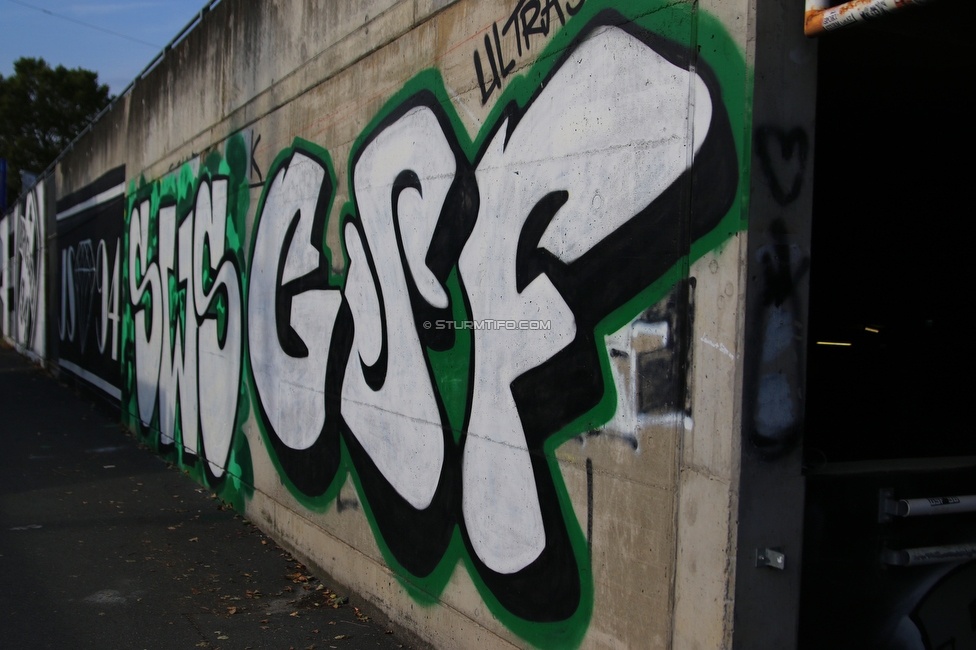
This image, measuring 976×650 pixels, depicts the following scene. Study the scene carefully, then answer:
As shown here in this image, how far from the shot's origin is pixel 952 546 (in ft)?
10.3

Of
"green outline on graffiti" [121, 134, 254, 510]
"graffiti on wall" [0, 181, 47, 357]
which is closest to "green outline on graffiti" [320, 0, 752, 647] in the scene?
"green outline on graffiti" [121, 134, 254, 510]

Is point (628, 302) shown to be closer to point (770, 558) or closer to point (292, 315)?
point (770, 558)

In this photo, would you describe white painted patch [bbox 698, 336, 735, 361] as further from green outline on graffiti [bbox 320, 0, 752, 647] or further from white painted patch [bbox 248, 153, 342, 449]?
white painted patch [bbox 248, 153, 342, 449]

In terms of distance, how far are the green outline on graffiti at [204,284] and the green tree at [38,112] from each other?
40.5m

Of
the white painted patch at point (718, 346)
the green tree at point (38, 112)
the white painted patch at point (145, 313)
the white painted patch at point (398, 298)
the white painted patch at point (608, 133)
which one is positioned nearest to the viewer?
the white painted patch at point (718, 346)

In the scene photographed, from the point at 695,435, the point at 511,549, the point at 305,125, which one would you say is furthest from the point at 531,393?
the point at 305,125

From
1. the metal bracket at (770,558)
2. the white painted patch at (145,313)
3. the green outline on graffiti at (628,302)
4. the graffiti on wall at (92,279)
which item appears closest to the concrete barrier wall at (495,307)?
the green outline on graffiti at (628,302)

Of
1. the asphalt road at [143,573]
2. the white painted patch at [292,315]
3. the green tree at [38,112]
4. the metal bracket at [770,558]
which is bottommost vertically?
the asphalt road at [143,573]

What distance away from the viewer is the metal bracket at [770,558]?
2.73m

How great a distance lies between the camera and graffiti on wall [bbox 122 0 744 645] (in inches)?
121

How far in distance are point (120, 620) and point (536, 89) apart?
13.1ft
